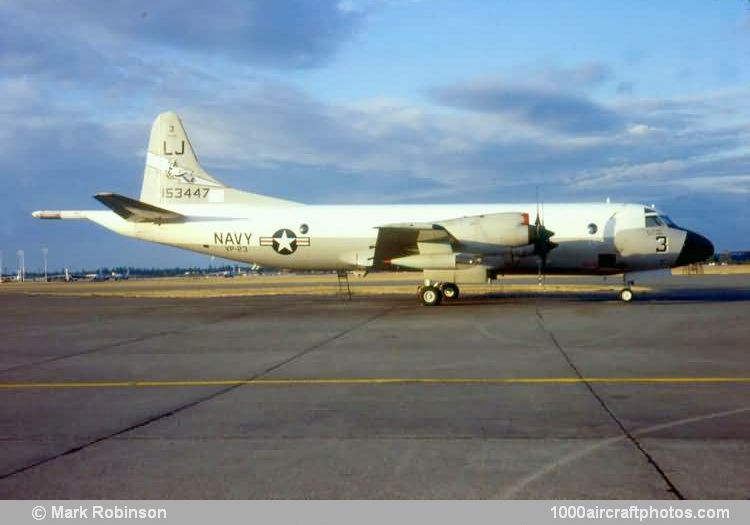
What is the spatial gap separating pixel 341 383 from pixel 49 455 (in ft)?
14.3

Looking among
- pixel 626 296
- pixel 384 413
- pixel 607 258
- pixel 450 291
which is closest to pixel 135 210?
pixel 450 291

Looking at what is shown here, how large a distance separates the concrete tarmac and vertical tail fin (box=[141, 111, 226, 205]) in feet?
36.1

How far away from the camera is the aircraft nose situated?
76.0 ft

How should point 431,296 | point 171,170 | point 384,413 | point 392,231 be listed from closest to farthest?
point 384,413 → point 392,231 → point 431,296 → point 171,170

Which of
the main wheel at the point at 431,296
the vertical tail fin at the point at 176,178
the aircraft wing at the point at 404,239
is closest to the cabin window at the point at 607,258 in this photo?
the aircraft wing at the point at 404,239

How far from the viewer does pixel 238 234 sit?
998 inches

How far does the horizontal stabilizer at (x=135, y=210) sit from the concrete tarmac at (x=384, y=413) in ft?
25.0

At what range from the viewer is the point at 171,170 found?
26.2m

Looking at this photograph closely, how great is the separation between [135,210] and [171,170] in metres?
2.81

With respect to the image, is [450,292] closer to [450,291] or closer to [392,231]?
[450,291]

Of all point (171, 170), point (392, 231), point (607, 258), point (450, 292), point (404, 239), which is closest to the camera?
point (392, 231)

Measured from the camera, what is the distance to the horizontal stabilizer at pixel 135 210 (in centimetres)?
2278
